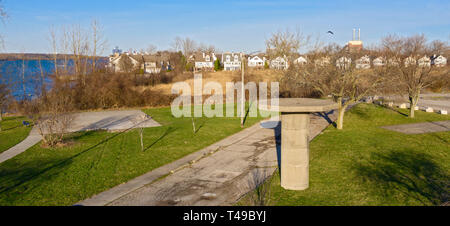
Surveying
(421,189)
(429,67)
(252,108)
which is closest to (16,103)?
(252,108)

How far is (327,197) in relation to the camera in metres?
8.57

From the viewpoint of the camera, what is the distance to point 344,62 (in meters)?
17.9

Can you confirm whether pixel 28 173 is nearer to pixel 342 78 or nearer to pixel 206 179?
pixel 206 179

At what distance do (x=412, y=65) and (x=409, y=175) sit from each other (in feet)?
42.1

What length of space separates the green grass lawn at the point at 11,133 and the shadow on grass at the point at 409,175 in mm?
15367

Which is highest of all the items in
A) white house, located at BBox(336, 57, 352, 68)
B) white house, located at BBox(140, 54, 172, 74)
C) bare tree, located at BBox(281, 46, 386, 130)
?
white house, located at BBox(140, 54, 172, 74)

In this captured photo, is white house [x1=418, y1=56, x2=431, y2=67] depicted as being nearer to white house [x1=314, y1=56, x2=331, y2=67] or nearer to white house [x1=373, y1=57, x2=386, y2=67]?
white house [x1=373, y1=57, x2=386, y2=67]

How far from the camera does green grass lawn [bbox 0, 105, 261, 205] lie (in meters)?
9.18

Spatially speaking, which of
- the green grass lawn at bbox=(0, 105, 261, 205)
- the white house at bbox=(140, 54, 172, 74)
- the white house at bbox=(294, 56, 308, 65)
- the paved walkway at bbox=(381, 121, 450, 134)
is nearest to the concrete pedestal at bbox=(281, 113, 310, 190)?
the green grass lawn at bbox=(0, 105, 261, 205)

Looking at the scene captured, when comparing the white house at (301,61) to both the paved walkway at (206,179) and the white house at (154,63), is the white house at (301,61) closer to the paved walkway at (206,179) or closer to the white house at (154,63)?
the paved walkway at (206,179)

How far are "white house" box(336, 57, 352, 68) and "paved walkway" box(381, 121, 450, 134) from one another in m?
4.35

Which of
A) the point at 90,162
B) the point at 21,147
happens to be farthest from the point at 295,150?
the point at 21,147
